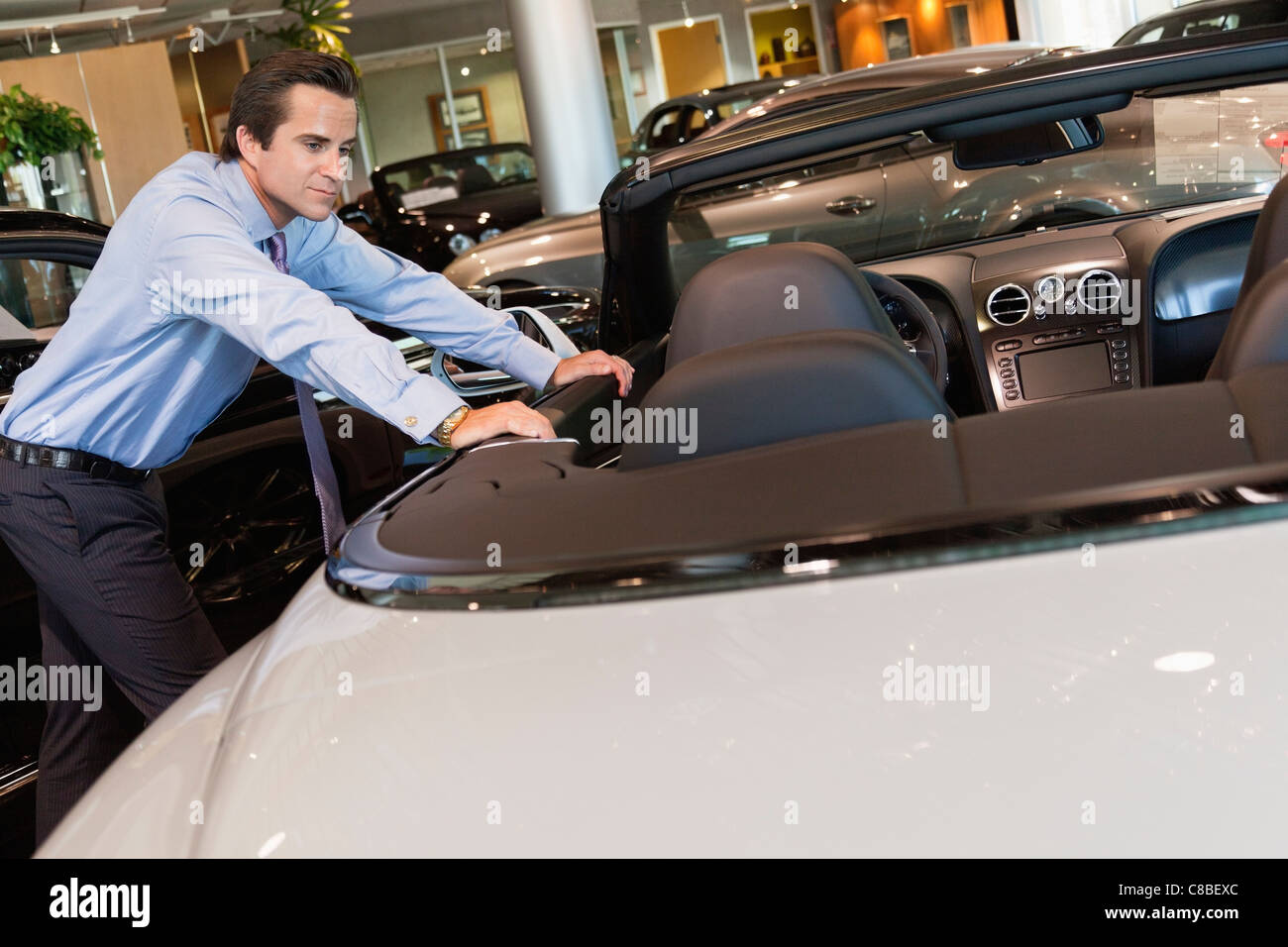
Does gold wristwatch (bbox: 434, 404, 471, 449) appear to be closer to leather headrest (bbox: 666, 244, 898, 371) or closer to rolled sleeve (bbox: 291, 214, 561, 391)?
leather headrest (bbox: 666, 244, 898, 371)

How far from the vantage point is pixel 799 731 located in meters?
1.03

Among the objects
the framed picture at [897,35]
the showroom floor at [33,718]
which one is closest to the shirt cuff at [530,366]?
the showroom floor at [33,718]

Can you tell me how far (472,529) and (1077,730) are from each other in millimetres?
760

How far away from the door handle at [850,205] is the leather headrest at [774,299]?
8.83ft

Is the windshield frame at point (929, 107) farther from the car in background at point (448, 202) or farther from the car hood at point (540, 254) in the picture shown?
the car in background at point (448, 202)

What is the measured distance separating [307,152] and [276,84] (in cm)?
12

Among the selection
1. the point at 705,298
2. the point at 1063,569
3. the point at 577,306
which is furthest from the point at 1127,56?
the point at 577,306

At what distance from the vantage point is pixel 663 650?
1.18 meters

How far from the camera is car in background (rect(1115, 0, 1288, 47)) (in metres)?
7.53

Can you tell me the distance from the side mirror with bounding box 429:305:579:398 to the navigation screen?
4.10 feet

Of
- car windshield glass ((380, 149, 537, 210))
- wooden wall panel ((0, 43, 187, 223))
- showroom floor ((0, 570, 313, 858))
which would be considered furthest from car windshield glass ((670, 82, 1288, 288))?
wooden wall panel ((0, 43, 187, 223))

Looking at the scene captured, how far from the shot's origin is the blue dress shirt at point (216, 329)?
6.05 ft
